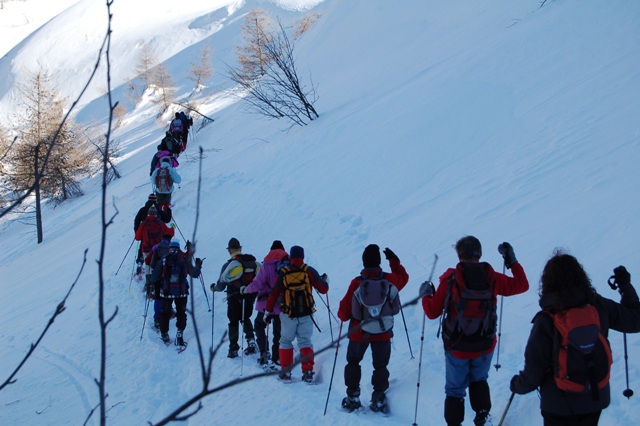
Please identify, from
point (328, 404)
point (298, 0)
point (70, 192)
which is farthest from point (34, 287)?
point (298, 0)

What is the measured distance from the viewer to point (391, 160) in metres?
11.3

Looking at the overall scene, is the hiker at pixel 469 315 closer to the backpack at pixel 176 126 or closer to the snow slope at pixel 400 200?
the snow slope at pixel 400 200

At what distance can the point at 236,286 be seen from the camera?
23.2ft

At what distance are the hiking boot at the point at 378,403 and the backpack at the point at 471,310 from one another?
1380 mm

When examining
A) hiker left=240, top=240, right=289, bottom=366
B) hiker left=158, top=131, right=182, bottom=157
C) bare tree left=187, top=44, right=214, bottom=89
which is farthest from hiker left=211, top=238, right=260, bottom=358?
bare tree left=187, top=44, right=214, bottom=89

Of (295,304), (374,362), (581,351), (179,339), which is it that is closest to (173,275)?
(179,339)

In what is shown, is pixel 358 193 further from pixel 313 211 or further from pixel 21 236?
pixel 21 236

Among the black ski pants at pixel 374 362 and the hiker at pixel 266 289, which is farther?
the hiker at pixel 266 289

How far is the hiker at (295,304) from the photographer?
6.00 m

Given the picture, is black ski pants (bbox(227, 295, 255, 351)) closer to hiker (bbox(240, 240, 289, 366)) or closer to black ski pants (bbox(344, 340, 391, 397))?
hiker (bbox(240, 240, 289, 366))

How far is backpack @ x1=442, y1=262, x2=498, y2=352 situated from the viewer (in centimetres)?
415

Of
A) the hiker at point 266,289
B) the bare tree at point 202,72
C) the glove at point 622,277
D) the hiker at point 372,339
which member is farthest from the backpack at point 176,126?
the bare tree at point 202,72

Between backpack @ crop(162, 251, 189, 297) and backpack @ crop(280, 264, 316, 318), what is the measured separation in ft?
7.70

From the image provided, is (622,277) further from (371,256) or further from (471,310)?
(371,256)
